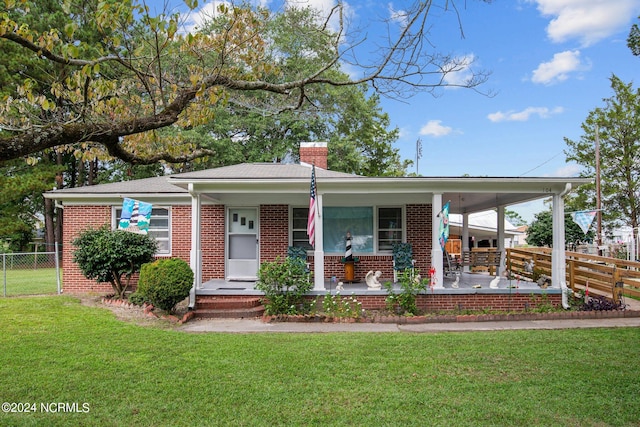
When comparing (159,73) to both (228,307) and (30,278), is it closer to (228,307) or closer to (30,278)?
(228,307)

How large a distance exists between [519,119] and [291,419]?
21404 millimetres

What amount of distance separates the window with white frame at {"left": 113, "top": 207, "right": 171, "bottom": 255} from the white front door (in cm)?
172

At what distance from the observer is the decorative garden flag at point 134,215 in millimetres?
10484

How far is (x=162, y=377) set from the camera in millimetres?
5262

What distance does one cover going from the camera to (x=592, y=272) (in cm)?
1029

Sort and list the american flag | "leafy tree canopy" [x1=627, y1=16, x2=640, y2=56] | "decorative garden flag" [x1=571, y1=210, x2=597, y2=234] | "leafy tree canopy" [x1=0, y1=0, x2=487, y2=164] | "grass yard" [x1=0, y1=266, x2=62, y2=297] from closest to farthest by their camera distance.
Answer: "leafy tree canopy" [x1=0, y1=0, x2=487, y2=164], "leafy tree canopy" [x1=627, y1=16, x2=640, y2=56], the american flag, "grass yard" [x1=0, y1=266, x2=62, y2=297], "decorative garden flag" [x1=571, y1=210, x2=597, y2=234]

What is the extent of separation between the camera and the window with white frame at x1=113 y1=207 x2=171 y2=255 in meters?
12.2

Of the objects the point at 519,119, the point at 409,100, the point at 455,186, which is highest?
the point at 519,119

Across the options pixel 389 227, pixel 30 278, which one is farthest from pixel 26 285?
pixel 389 227

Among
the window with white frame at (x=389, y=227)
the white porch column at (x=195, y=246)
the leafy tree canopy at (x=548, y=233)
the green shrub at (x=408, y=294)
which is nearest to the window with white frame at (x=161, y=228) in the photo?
the white porch column at (x=195, y=246)

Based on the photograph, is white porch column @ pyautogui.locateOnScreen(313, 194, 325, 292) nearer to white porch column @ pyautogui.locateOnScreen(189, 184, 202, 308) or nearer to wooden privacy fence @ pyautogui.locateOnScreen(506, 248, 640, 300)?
white porch column @ pyautogui.locateOnScreen(189, 184, 202, 308)

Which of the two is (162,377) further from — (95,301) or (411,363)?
(95,301)

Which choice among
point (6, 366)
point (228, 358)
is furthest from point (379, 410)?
point (6, 366)

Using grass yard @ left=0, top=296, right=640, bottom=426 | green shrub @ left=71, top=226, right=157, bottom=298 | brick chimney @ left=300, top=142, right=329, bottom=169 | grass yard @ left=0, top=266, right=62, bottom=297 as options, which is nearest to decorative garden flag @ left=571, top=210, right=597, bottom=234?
grass yard @ left=0, top=296, right=640, bottom=426
